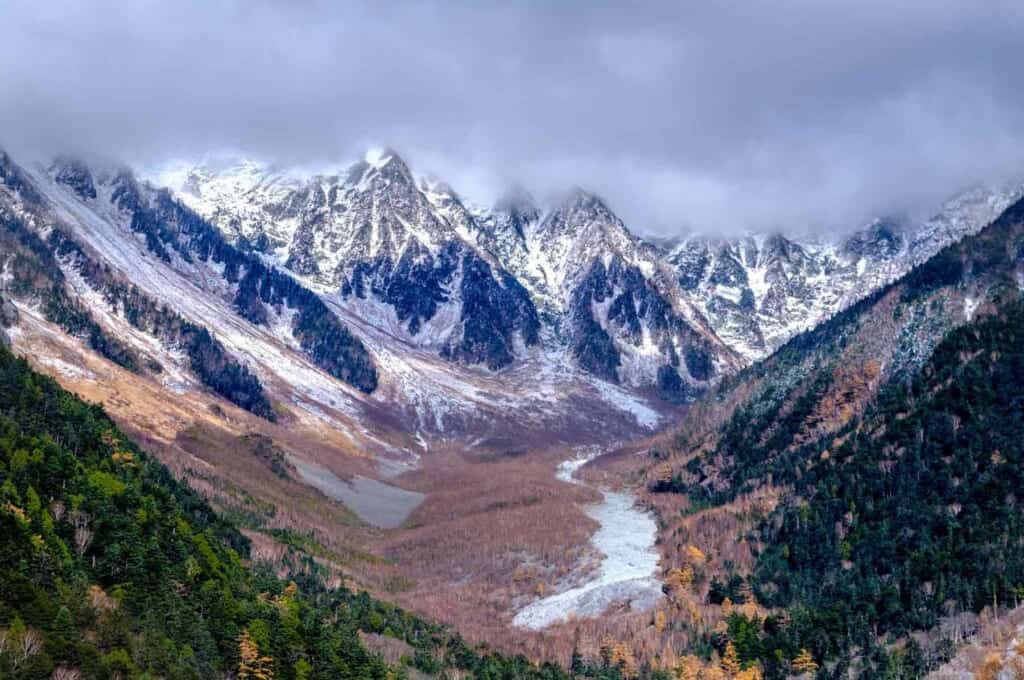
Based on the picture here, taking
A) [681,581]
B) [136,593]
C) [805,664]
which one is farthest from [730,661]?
[136,593]

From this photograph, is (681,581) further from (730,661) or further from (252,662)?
(252,662)

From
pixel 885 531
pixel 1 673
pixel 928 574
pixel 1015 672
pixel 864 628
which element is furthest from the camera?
pixel 885 531

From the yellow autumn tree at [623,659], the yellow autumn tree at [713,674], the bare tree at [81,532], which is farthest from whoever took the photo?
the yellow autumn tree at [623,659]

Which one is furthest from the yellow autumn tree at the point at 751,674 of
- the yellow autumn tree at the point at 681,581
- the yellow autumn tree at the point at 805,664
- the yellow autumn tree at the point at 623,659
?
the yellow autumn tree at the point at 681,581

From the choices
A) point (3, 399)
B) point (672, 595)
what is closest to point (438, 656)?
point (672, 595)

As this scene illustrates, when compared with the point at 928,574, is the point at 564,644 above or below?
below

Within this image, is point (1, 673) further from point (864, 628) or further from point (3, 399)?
point (864, 628)

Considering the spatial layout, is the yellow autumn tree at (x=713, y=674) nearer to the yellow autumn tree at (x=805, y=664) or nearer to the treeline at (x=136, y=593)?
the yellow autumn tree at (x=805, y=664)
